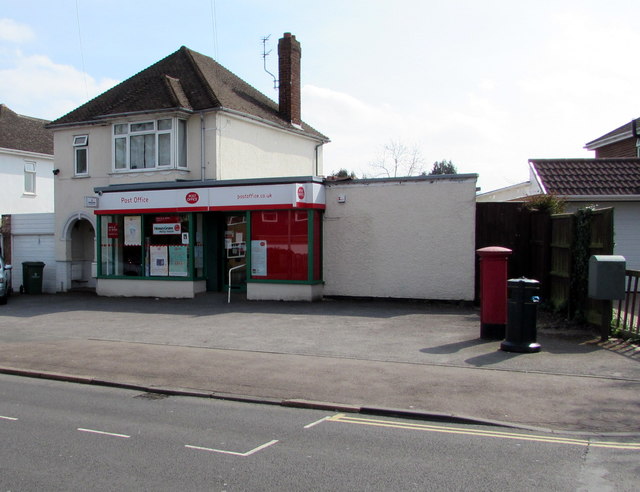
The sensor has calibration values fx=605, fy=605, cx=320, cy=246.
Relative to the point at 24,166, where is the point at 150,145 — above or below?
below

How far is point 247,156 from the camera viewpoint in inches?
850

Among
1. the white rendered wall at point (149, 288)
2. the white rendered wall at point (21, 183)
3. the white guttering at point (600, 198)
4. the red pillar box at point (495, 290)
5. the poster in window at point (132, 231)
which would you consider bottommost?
the white rendered wall at point (149, 288)

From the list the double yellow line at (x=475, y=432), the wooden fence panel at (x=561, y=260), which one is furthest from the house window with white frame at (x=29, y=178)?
the double yellow line at (x=475, y=432)

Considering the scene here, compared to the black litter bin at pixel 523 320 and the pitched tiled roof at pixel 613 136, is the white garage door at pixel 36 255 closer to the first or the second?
the black litter bin at pixel 523 320

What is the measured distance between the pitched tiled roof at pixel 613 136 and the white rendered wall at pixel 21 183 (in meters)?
28.3

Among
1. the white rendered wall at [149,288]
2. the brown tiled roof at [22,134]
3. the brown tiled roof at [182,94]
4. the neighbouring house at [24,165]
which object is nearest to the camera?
the white rendered wall at [149,288]

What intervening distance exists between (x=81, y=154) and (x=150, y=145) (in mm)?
3708

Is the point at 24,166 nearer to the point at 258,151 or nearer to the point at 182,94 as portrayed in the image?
the point at 182,94

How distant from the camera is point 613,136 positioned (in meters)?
27.7

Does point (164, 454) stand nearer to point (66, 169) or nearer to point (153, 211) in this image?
point (153, 211)

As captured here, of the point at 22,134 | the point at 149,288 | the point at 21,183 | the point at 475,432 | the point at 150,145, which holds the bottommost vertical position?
the point at 475,432

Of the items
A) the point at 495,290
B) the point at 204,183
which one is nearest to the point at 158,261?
the point at 204,183

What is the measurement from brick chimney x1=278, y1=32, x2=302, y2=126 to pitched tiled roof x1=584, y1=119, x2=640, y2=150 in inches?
560

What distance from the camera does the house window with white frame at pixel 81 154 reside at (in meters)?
22.3
